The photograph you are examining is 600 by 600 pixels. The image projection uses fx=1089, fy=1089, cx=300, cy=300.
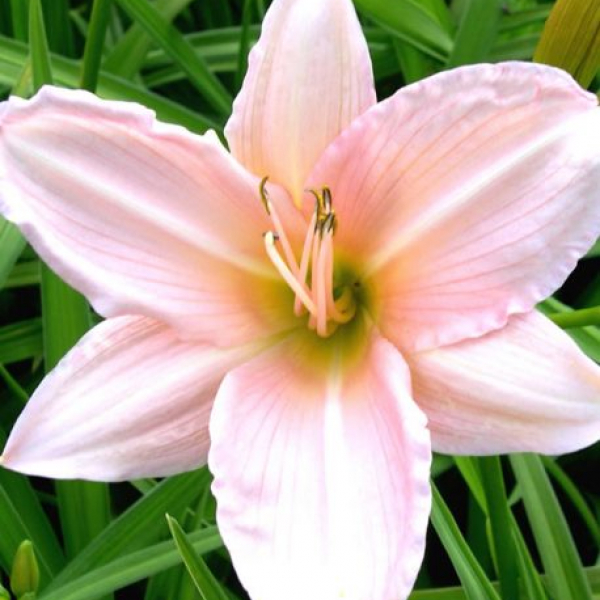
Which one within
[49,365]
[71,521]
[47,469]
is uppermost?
[47,469]

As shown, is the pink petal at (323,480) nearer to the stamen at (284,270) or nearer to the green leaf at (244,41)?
the stamen at (284,270)

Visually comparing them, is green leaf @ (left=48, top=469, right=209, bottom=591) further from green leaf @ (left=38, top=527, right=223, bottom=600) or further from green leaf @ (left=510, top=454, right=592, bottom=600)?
green leaf @ (left=510, top=454, right=592, bottom=600)

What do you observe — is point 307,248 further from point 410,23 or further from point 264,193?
point 410,23

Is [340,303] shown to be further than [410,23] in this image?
No

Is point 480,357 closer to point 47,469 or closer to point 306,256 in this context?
point 306,256

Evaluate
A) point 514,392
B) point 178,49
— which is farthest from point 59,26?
point 514,392

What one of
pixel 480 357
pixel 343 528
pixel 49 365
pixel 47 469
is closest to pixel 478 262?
pixel 480 357

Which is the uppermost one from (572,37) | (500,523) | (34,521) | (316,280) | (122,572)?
(572,37)
